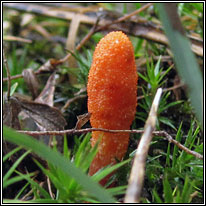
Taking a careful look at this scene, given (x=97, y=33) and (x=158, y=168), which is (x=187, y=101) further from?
(x=97, y=33)

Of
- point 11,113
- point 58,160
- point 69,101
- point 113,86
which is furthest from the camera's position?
point 69,101

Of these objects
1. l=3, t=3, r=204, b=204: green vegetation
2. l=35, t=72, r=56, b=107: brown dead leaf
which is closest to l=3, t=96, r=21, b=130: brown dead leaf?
l=3, t=3, r=204, b=204: green vegetation

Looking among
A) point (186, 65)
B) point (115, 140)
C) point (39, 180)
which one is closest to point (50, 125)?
point (39, 180)

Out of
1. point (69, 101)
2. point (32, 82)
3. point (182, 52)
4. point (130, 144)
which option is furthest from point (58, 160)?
point (32, 82)

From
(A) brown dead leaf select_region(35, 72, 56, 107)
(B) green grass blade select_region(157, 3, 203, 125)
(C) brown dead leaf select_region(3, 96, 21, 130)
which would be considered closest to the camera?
(B) green grass blade select_region(157, 3, 203, 125)

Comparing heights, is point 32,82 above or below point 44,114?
above

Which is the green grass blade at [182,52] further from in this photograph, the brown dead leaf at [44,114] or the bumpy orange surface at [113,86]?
the brown dead leaf at [44,114]

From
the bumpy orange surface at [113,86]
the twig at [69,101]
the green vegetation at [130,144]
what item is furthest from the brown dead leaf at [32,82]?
the bumpy orange surface at [113,86]

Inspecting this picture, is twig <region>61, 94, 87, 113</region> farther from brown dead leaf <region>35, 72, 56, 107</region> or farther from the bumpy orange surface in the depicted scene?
the bumpy orange surface

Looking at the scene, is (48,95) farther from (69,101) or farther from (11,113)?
(11,113)
